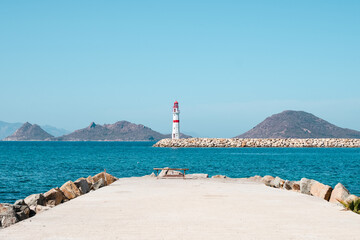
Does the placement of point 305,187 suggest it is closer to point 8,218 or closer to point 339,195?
point 339,195

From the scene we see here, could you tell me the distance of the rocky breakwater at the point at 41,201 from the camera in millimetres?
9878

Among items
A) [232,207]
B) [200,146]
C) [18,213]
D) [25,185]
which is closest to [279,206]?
[232,207]

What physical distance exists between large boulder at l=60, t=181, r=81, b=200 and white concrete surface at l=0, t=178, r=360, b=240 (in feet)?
5.33

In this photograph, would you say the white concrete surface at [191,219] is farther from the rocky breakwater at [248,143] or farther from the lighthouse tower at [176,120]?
the rocky breakwater at [248,143]

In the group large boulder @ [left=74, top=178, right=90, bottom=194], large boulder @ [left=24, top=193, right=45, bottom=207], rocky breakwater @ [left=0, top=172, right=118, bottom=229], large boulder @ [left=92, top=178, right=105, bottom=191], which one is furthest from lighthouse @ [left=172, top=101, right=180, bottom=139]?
large boulder @ [left=24, top=193, right=45, bottom=207]

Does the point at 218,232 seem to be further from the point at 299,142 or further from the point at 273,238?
the point at 299,142

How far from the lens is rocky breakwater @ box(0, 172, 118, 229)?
9878mm

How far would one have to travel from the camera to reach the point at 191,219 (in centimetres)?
1003

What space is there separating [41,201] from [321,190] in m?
8.56

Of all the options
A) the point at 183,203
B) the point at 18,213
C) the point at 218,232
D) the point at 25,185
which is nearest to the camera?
the point at 218,232

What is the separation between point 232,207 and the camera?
1198cm

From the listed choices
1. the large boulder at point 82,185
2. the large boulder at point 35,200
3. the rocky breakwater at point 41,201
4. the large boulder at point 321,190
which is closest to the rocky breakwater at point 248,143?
the rocky breakwater at point 41,201

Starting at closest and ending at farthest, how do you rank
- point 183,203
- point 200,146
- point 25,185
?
point 183,203
point 25,185
point 200,146

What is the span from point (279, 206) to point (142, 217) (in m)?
3.98
